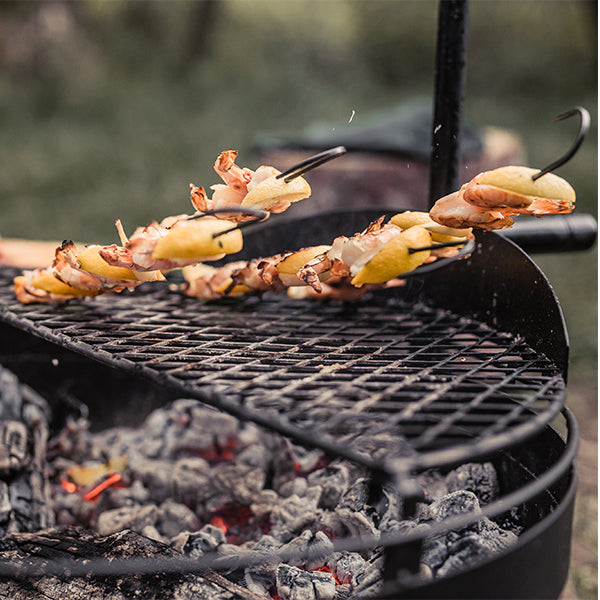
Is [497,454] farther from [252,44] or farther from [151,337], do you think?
[252,44]

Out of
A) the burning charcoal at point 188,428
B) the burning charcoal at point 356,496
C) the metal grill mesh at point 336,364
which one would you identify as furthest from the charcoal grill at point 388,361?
the burning charcoal at point 188,428

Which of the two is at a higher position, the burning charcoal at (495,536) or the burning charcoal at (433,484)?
the burning charcoal at (495,536)

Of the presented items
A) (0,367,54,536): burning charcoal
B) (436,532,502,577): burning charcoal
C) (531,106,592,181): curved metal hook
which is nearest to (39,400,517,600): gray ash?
(436,532,502,577): burning charcoal

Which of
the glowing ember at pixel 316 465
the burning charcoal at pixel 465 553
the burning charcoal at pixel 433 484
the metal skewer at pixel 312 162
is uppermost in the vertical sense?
the metal skewer at pixel 312 162

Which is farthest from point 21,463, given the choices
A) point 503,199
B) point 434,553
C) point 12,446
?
point 503,199

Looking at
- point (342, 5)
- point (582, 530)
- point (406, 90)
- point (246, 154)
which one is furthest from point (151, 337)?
point (342, 5)

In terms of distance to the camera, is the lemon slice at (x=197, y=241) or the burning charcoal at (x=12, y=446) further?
the burning charcoal at (x=12, y=446)

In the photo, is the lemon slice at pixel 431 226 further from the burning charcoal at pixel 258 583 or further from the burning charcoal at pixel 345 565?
Result: the burning charcoal at pixel 258 583

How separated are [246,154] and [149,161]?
1.33 m

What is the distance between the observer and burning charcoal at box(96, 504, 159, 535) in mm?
1799

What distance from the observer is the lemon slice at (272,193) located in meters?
1.33

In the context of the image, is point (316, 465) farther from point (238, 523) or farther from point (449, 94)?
point (449, 94)

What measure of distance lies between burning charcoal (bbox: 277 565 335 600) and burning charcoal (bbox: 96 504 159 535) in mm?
555

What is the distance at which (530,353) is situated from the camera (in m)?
1.36
